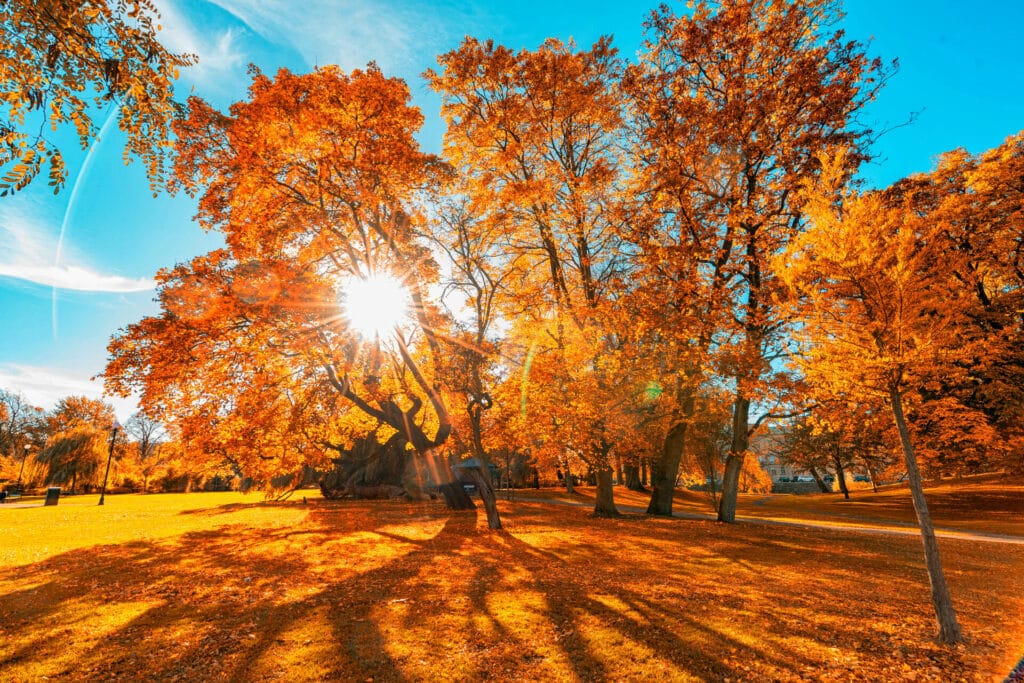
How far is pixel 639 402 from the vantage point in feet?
54.7

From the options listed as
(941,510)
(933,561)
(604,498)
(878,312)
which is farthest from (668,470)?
(941,510)

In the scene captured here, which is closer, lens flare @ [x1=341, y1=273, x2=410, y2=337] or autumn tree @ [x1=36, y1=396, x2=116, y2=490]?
lens flare @ [x1=341, y1=273, x2=410, y2=337]

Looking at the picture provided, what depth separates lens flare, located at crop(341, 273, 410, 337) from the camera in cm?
1533

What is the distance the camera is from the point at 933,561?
6.50 metres

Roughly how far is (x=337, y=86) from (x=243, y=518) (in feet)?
60.5

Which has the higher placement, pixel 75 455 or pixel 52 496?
pixel 75 455

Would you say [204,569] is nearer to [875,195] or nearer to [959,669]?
[959,669]

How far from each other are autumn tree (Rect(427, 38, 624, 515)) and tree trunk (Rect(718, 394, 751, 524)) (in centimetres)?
474

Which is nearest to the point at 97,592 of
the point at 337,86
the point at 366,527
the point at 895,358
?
the point at 366,527

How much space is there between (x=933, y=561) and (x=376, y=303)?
49.7 ft

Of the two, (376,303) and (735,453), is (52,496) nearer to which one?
(376,303)

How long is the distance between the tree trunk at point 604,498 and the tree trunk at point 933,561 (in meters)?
13.4

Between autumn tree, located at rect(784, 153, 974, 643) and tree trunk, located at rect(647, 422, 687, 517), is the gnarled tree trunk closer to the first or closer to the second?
tree trunk, located at rect(647, 422, 687, 517)

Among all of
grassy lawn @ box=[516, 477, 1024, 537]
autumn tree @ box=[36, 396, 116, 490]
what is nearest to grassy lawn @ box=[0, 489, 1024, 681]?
grassy lawn @ box=[516, 477, 1024, 537]
